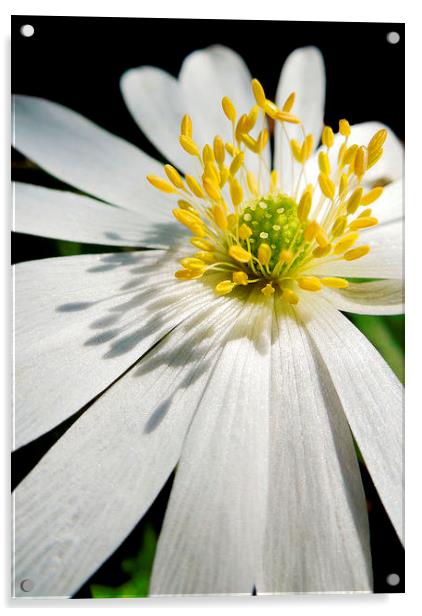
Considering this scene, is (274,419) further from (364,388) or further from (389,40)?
(389,40)

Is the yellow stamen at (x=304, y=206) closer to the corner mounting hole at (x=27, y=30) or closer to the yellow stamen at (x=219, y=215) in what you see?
the yellow stamen at (x=219, y=215)

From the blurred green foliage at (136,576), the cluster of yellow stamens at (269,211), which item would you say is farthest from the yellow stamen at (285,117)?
Answer: the blurred green foliage at (136,576)

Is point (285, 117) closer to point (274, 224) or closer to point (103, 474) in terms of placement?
point (274, 224)

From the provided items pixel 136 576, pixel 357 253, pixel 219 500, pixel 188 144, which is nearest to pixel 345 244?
pixel 357 253

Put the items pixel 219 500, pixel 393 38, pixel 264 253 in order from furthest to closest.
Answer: pixel 393 38 < pixel 264 253 < pixel 219 500

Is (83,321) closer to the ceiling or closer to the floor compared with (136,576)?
closer to the ceiling

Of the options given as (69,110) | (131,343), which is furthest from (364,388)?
(69,110)
